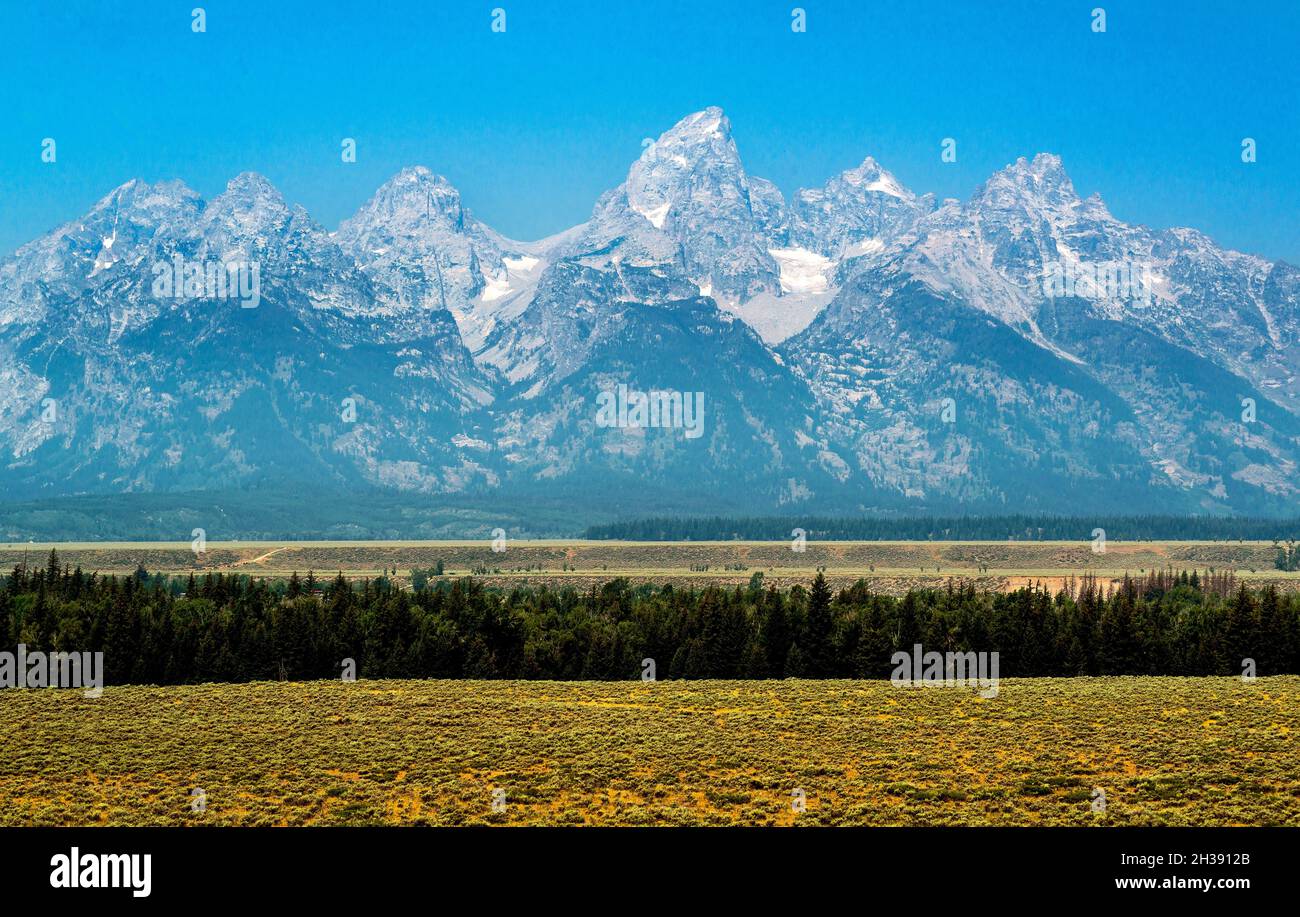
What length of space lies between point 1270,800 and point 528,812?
1115 inches

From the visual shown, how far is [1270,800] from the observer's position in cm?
5388

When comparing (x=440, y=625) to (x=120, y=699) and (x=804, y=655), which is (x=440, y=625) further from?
(x=120, y=699)

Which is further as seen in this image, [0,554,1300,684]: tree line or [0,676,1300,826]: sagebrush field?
[0,554,1300,684]: tree line

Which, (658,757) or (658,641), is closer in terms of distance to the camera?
(658,757)

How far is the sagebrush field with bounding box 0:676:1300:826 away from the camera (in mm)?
54094

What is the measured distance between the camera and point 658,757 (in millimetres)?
63000

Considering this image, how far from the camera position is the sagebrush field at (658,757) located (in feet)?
177

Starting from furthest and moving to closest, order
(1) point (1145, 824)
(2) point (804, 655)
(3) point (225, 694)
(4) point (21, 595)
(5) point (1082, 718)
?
(4) point (21, 595)
(2) point (804, 655)
(3) point (225, 694)
(5) point (1082, 718)
(1) point (1145, 824)

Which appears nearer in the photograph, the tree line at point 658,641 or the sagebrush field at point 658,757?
the sagebrush field at point 658,757

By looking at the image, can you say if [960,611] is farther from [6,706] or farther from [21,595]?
[21,595]

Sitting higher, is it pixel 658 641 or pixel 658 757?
pixel 658 757
